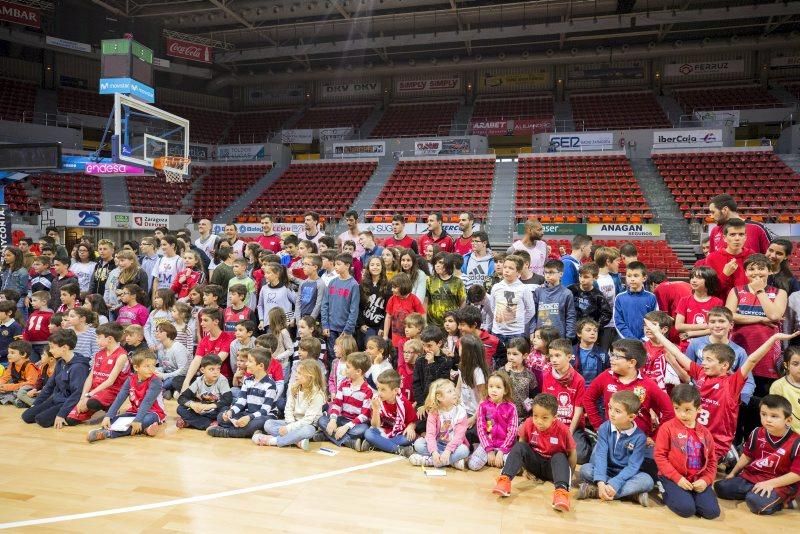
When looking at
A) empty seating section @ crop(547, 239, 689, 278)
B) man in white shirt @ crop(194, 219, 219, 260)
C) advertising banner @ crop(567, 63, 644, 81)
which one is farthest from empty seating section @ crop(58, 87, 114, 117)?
advertising banner @ crop(567, 63, 644, 81)

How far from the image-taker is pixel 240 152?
23547mm

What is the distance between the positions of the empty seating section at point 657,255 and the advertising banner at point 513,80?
44.0 ft

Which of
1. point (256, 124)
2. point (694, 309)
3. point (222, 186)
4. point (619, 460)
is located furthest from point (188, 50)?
point (619, 460)

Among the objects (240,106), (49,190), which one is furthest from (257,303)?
(240,106)

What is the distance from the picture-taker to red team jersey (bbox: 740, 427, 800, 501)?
3.57m

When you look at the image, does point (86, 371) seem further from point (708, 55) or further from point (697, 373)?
point (708, 55)

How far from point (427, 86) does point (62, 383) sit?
24316mm

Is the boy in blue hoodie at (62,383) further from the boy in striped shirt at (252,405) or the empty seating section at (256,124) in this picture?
the empty seating section at (256,124)

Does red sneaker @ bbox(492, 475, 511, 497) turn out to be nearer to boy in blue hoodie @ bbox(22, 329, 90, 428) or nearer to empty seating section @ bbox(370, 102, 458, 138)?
boy in blue hoodie @ bbox(22, 329, 90, 428)

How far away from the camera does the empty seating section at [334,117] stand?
25609 millimetres

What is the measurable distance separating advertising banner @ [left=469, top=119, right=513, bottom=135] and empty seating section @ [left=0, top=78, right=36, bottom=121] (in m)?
17.4

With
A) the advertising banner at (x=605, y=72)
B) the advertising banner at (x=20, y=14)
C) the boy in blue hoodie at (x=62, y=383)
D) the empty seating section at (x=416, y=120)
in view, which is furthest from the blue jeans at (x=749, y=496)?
the advertising banner at (x=605, y=72)

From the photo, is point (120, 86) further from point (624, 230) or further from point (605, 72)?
point (605, 72)

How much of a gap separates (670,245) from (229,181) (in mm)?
16481
